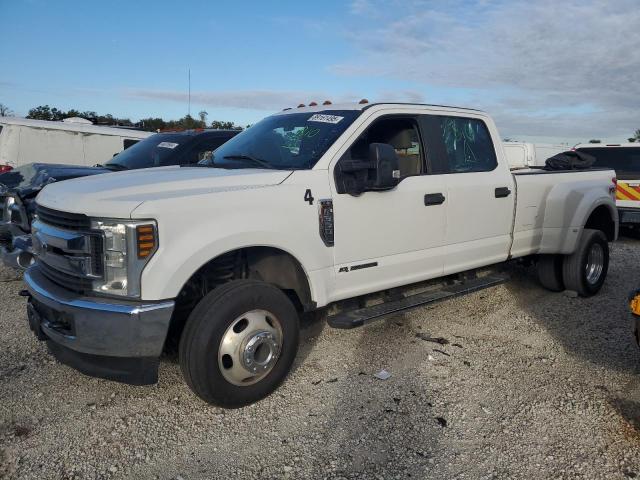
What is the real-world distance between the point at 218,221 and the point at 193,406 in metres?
1.26

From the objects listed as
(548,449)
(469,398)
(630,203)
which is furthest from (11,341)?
(630,203)

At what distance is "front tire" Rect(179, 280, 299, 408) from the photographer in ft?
10.7

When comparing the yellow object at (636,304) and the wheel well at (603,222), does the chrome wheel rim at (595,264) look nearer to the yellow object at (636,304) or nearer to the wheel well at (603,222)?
the wheel well at (603,222)

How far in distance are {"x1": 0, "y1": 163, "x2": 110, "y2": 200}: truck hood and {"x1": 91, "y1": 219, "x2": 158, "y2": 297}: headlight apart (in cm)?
325

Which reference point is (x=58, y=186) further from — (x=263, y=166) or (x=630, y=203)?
(x=630, y=203)

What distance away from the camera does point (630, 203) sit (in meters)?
10.1

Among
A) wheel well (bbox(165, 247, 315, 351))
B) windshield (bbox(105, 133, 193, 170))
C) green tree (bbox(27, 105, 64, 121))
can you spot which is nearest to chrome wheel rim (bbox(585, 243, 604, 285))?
wheel well (bbox(165, 247, 315, 351))

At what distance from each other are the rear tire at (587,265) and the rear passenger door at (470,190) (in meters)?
1.10

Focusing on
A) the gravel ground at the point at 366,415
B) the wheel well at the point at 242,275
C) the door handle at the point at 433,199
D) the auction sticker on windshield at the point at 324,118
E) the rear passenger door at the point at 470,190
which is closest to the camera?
the gravel ground at the point at 366,415

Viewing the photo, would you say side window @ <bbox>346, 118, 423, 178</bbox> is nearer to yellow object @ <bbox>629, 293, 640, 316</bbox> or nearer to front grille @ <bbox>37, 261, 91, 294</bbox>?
yellow object @ <bbox>629, 293, 640, 316</bbox>

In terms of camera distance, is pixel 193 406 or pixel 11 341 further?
pixel 11 341

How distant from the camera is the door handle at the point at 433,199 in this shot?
450 cm

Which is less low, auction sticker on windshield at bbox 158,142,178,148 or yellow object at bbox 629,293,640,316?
auction sticker on windshield at bbox 158,142,178,148

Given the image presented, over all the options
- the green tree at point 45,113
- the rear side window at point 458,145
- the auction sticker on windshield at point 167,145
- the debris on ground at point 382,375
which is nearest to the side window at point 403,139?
the rear side window at point 458,145
